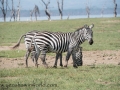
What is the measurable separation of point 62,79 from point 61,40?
2.90 m

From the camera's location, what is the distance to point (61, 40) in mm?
12805

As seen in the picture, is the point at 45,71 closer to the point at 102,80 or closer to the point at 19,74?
the point at 19,74

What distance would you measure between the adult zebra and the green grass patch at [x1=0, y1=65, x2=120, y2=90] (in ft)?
3.38

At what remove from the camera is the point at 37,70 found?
38.2 feet

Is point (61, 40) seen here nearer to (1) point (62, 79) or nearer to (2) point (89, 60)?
(1) point (62, 79)

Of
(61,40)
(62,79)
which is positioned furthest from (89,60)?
(62,79)

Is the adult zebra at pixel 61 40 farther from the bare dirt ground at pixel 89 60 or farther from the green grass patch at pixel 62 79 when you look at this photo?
the bare dirt ground at pixel 89 60

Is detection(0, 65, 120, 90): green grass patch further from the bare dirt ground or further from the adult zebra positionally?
the bare dirt ground

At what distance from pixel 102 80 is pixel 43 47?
10.3 ft

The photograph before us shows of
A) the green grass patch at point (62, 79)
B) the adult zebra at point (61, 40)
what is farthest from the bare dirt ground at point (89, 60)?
the green grass patch at point (62, 79)

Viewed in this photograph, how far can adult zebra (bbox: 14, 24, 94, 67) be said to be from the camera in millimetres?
12453

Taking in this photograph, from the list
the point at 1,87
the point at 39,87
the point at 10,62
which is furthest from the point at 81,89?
the point at 10,62

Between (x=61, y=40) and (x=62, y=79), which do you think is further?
(x=61, y=40)

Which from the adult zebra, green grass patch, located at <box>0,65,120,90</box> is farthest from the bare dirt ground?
green grass patch, located at <box>0,65,120,90</box>
